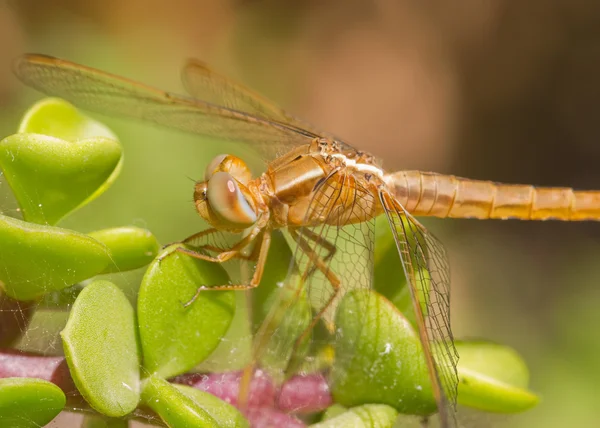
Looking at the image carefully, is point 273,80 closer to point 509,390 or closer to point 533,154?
Answer: point 533,154

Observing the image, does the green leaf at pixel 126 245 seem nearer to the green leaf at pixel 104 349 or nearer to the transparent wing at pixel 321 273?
the green leaf at pixel 104 349

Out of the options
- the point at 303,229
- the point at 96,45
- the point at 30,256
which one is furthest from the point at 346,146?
the point at 96,45

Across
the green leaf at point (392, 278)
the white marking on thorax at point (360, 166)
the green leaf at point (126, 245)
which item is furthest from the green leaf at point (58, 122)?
the white marking on thorax at point (360, 166)

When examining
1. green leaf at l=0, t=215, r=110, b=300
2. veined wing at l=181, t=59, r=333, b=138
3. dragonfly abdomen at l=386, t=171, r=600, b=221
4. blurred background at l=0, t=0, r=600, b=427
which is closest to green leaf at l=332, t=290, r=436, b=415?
green leaf at l=0, t=215, r=110, b=300

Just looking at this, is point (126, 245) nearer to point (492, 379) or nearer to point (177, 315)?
point (177, 315)

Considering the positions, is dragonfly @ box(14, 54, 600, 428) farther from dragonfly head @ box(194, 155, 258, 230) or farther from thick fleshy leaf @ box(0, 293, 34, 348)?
thick fleshy leaf @ box(0, 293, 34, 348)

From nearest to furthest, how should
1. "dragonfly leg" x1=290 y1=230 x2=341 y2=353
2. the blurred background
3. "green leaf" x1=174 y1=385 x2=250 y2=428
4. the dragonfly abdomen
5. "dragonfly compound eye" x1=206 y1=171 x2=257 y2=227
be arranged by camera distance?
"green leaf" x1=174 y1=385 x2=250 y2=428 → "dragonfly leg" x1=290 y1=230 x2=341 y2=353 → "dragonfly compound eye" x1=206 y1=171 x2=257 y2=227 → the dragonfly abdomen → the blurred background

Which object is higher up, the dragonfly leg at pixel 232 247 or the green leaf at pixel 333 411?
the dragonfly leg at pixel 232 247
